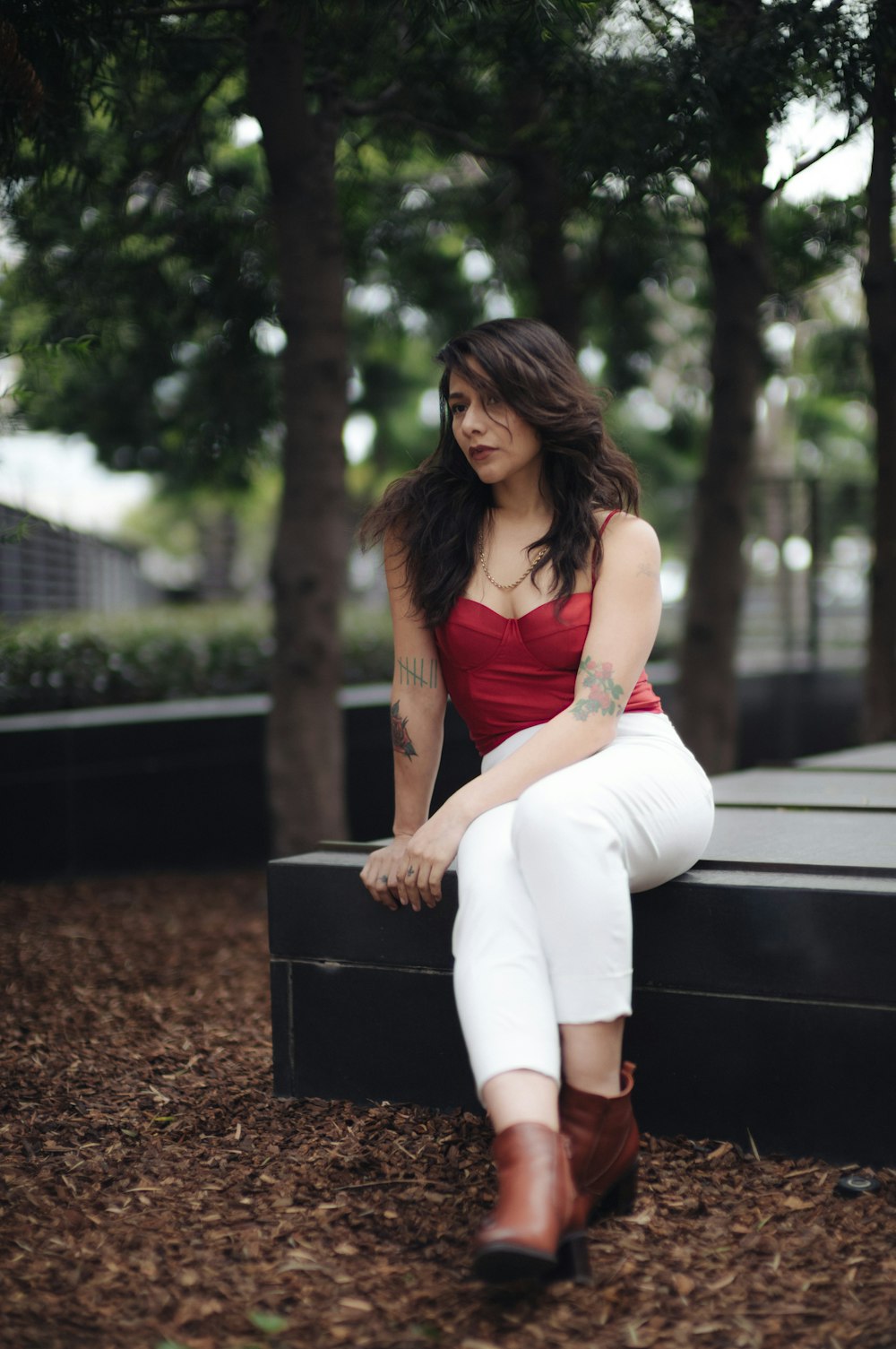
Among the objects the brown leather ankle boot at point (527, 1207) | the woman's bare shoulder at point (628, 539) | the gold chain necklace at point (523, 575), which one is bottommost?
the brown leather ankle boot at point (527, 1207)

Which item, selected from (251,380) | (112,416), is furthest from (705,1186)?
(112,416)

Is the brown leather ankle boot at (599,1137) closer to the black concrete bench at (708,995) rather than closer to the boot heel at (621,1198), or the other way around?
the boot heel at (621,1198)

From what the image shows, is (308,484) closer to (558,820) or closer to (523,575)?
(523,575)

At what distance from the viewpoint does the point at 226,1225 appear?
256 cm

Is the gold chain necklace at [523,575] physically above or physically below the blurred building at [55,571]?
below

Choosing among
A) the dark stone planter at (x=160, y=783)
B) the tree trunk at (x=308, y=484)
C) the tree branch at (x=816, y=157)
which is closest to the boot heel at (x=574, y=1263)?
the tree branch at (x=816, y=157)

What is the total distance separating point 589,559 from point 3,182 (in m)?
3.11

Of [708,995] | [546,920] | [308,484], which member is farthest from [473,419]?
[308,484]

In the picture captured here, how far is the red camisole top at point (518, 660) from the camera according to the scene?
288 cm

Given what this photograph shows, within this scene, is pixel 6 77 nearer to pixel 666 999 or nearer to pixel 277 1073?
pixel 277 1073

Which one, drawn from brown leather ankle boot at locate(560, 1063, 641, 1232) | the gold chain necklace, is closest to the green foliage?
the gold chain necklace

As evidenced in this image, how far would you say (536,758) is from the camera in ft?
8.95

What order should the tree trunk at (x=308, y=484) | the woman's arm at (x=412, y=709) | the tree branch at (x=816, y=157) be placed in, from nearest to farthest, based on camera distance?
the woman's arm at (x=412, y=709), the tree branch at (x=816, y=157), the tree trunk at (x=308, y=484)

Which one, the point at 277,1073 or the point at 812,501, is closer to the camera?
the point at 277,1073
